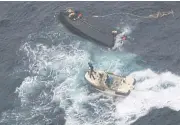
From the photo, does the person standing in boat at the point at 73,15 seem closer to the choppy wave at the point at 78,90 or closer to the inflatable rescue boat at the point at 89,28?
the inflatable rescue boat at the point at 89,28

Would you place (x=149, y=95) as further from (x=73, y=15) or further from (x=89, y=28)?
(x=73, y=15)

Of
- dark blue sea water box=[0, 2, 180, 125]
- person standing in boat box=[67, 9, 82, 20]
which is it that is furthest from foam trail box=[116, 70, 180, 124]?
person standing in boat box=[67, 9, 82, 20]

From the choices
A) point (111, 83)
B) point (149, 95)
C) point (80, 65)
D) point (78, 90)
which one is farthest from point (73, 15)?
point (149, 95)

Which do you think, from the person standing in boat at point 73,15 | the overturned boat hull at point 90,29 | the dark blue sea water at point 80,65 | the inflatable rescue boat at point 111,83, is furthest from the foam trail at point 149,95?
the person standing in boat at point 73,15

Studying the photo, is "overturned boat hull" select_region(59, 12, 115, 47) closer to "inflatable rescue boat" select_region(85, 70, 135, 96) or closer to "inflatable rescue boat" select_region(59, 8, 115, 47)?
"inflatable rescue boat" select_region(59, 8, 115, 47)

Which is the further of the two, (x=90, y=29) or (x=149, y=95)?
(x=90, y=29)

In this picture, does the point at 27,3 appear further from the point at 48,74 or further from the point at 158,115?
the point at 158,115

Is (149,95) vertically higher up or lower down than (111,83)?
lower down

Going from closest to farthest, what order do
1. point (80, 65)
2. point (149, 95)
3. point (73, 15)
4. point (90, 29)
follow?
point (149, 95) < point (80, 65) < point (90, 29) < point (73, 15)

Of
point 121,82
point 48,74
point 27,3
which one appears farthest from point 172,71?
point 27,3
